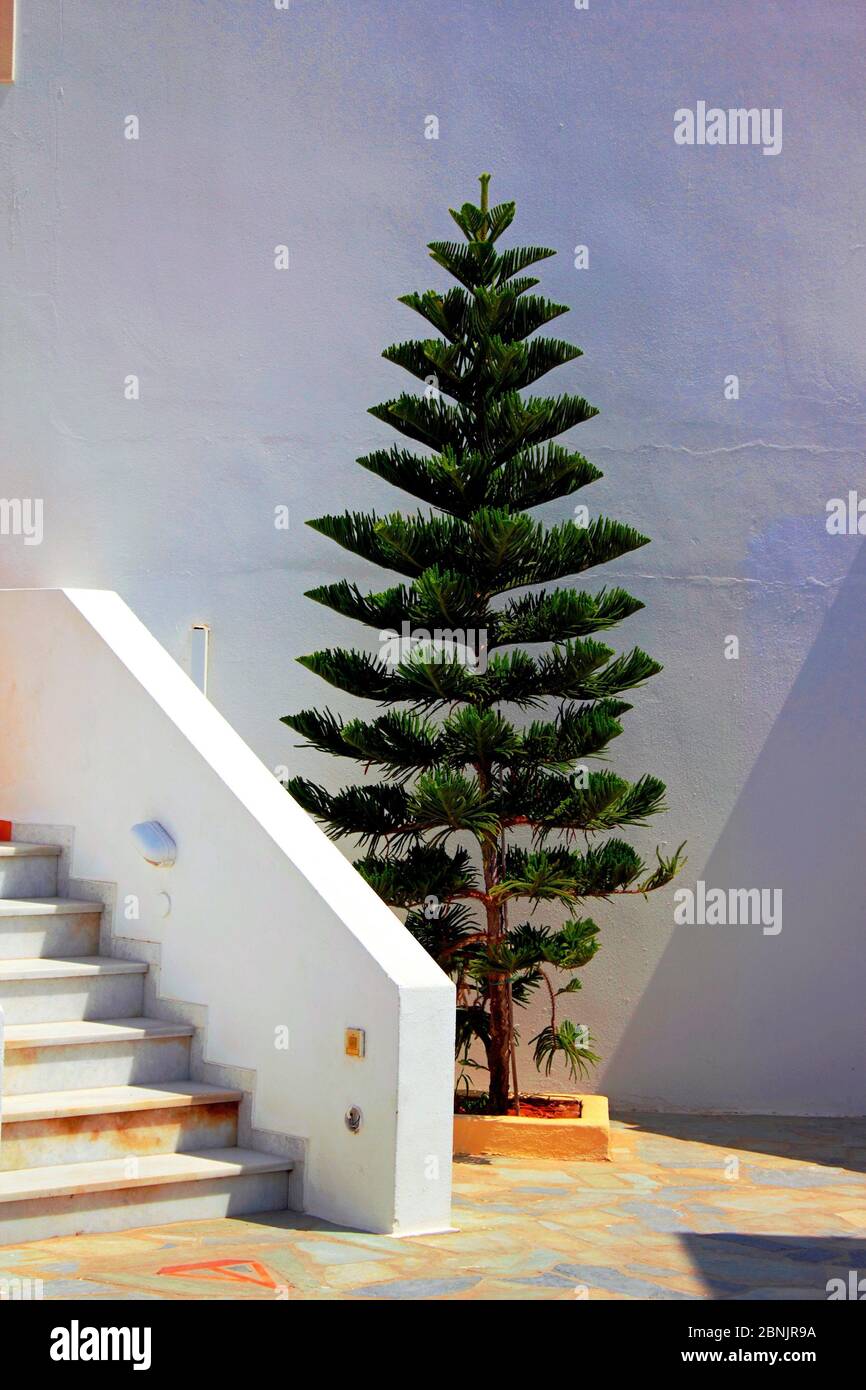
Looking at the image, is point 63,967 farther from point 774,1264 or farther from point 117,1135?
point 774,1264

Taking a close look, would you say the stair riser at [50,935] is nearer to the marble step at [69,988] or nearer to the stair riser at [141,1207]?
the marble step at [69,988]

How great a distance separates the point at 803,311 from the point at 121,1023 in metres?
4.47

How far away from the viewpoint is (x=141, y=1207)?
15.9 feet

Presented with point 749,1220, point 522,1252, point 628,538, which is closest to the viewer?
point 522,1252

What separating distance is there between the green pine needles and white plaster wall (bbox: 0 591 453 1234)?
0.73 metres

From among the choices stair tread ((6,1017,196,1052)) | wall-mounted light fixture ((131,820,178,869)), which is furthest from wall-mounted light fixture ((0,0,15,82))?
stair tread ((6,1017,196,1052))

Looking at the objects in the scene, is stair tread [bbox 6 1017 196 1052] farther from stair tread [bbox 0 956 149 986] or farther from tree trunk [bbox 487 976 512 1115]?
tree trunk [bbox 487 976 512 1115]

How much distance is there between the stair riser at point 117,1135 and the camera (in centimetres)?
489

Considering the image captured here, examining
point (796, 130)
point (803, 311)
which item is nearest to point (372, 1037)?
point (803, 311)

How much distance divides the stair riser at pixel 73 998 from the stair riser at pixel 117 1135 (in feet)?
1.98

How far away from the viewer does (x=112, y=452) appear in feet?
24.4

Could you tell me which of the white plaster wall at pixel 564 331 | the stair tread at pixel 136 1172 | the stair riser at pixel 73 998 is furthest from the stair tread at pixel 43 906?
the white plaster wall at pixel 564 331

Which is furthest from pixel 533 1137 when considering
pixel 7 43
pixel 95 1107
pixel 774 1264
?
pixel 7 43
